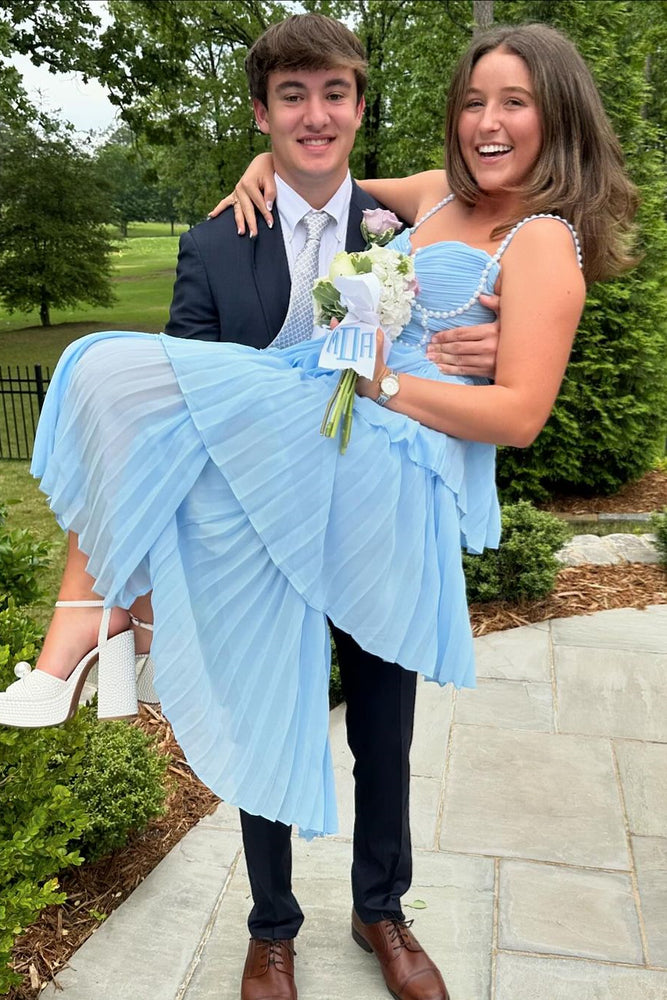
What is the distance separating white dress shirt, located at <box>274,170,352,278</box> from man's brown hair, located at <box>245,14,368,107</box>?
29cm

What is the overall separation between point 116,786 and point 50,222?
21.1m

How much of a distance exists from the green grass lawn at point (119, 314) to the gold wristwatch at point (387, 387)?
1586cm

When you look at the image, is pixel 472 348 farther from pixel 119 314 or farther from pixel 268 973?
pixel 119 314

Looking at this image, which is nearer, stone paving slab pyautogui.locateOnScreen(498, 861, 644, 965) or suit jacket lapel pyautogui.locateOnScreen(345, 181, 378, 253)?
suit jacket lapel pyautogui.locateOnScreen(345, 181, 378, 253)

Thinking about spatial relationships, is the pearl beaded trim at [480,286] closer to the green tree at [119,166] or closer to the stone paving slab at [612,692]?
the stone paving slab at [612,692]

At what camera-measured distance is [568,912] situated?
3045mm

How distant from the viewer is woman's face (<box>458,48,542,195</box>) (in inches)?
84.4

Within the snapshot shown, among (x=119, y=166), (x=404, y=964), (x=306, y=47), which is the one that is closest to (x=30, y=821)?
(x=404, y=964)

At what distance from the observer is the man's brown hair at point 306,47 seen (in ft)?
7.32

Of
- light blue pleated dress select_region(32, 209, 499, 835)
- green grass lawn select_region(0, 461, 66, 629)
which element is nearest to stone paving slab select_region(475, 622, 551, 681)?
green grass lawn select_region(0, 461, 66, 629)

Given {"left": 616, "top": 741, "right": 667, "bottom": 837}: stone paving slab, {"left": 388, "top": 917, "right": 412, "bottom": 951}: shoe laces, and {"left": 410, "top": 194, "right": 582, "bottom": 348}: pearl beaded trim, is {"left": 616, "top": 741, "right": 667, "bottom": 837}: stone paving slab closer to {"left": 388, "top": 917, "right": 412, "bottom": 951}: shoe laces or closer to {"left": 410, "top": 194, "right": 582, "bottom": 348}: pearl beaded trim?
{"left": 388, "top": 917, "right": 412, "bottom": 951}: shoe laces

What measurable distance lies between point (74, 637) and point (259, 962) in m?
1.19

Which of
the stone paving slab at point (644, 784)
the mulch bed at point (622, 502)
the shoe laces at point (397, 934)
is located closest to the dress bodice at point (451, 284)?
the shoe laces at point (397, 934)

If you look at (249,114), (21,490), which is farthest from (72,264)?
(21,490)
